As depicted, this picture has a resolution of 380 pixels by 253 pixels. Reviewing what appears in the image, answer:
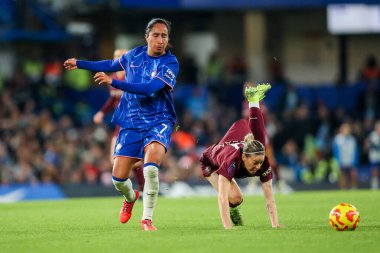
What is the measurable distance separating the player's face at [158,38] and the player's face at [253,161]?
1.63 meters

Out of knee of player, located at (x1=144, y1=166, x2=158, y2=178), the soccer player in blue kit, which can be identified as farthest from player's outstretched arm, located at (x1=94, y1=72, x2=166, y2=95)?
knee of player, located at (x1=144, y1=166, x2=158, y2=178)

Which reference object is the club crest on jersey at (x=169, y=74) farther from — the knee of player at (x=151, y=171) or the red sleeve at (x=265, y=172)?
the red sleeve at (x=265, y=172)

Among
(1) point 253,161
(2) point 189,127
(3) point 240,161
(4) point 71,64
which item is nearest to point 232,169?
(3) point 240,161

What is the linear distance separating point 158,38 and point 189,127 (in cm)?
1748

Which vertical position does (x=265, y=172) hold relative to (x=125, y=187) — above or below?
above

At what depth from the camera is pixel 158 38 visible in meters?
12.2

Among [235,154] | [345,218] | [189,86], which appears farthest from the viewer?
[189,86]

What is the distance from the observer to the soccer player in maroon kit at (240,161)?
38.7 ft

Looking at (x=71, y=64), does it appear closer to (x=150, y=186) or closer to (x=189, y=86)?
(x=150, y=186)

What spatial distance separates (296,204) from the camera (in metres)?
19.0

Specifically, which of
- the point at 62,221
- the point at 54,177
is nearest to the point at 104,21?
the point at 54,177

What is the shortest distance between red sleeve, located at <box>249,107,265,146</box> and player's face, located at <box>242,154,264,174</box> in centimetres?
63

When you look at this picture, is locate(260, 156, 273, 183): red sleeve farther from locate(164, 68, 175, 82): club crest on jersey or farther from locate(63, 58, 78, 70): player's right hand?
locate(63, 58, 78, 70): player's right hand

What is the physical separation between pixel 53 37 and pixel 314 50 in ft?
29.9
